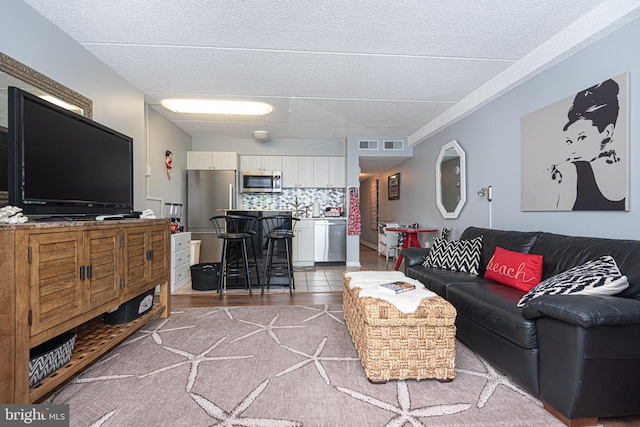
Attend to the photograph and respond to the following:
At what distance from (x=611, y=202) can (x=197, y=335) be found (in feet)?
10.8

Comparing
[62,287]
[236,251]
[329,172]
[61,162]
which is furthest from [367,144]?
[62,287]

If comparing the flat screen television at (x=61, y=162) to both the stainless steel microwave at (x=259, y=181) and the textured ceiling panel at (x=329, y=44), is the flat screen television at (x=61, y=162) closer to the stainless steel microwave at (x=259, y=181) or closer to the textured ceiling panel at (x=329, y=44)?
the textured ceiling panel at (x=329, y=44)

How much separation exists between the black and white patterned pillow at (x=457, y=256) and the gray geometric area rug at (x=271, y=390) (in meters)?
0.88

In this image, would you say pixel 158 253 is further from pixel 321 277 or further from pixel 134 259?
pixel 321 277

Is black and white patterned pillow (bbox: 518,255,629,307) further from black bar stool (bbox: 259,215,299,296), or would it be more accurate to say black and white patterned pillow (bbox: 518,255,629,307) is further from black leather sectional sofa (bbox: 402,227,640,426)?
black bar stool (bbox: 259,215,299,296)

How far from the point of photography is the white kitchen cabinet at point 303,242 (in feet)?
19.5

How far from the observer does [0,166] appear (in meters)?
1.75

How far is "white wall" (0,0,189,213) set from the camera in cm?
200

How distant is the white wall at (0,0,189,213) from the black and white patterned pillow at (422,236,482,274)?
347cm

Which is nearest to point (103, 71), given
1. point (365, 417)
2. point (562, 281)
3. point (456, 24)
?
point (456, 24)

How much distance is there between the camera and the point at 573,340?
135cm

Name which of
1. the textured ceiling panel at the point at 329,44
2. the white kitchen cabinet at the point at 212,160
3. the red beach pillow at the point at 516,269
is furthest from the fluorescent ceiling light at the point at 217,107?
the red beach pillow at the point at 516,269

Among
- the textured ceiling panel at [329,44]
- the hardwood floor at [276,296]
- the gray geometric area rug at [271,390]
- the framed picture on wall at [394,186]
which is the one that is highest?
the textured ceiling panel at [329,44]

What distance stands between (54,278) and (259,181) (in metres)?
4.54
